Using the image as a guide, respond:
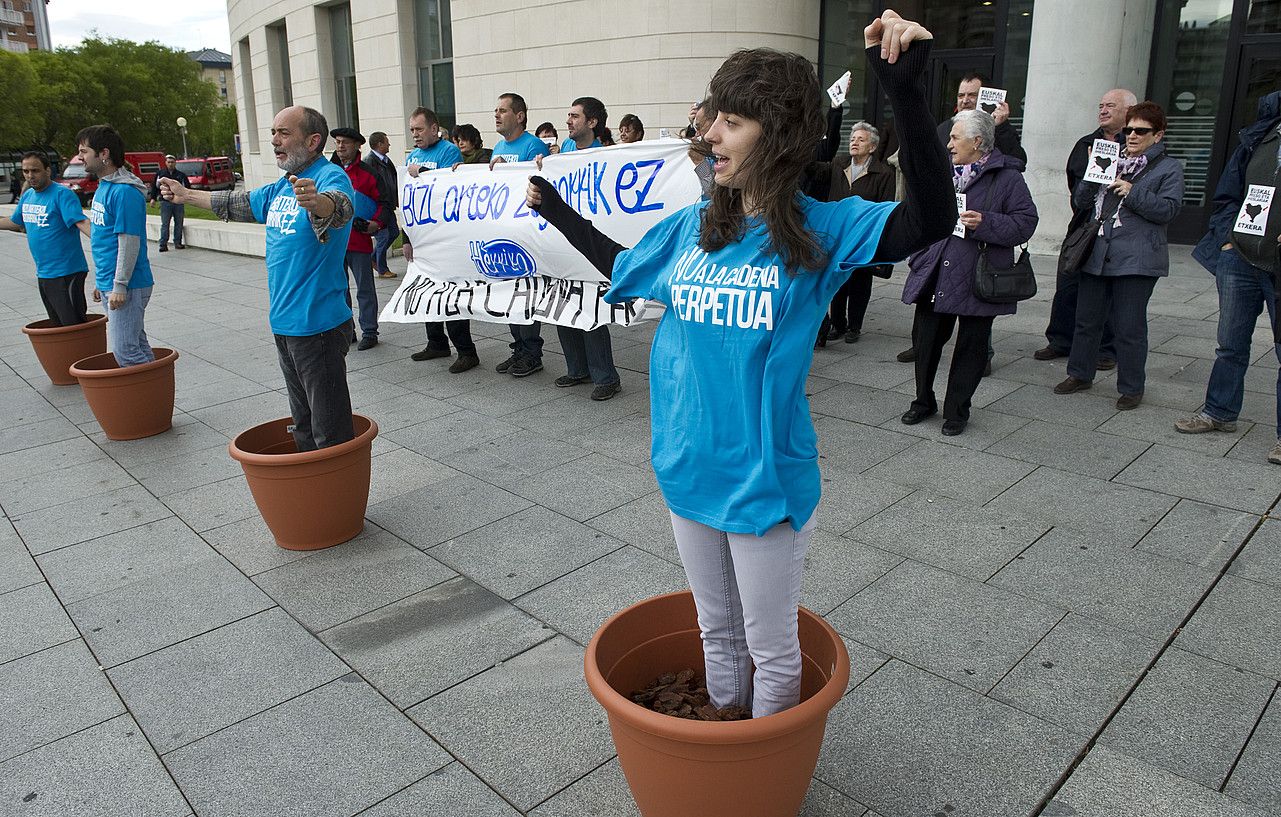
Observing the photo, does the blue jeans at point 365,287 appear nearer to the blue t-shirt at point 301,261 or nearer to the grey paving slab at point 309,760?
the blue t-shirt at point 301,261

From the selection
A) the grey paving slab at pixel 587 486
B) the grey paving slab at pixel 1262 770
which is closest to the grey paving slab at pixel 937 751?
the grey paving slab at pixel 1262 770

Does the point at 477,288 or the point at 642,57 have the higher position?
the point at 642,57

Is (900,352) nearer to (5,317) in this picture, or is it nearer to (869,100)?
(869,100)

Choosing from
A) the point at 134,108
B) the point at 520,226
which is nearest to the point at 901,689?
the point at 520,226

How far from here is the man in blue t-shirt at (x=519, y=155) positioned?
25.3ft

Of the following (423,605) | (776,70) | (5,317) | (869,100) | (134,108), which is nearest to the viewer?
(776,70)

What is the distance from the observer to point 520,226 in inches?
276

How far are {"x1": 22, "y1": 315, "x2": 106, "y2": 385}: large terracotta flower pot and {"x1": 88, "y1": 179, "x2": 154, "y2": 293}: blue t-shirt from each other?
159 centimetres

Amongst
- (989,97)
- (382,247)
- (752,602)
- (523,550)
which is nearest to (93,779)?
(523,550)

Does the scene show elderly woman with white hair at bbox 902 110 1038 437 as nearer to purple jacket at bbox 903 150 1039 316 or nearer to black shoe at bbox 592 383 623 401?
purple jacket at bbox 903 150 1039 316

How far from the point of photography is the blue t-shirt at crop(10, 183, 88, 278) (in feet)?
24.0

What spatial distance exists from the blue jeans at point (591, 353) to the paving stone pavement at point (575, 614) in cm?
29

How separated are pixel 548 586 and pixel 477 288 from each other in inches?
153

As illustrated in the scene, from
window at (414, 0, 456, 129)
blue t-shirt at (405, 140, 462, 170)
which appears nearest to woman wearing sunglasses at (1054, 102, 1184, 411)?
blue t-shirt at (405, 140, 462, 170)
